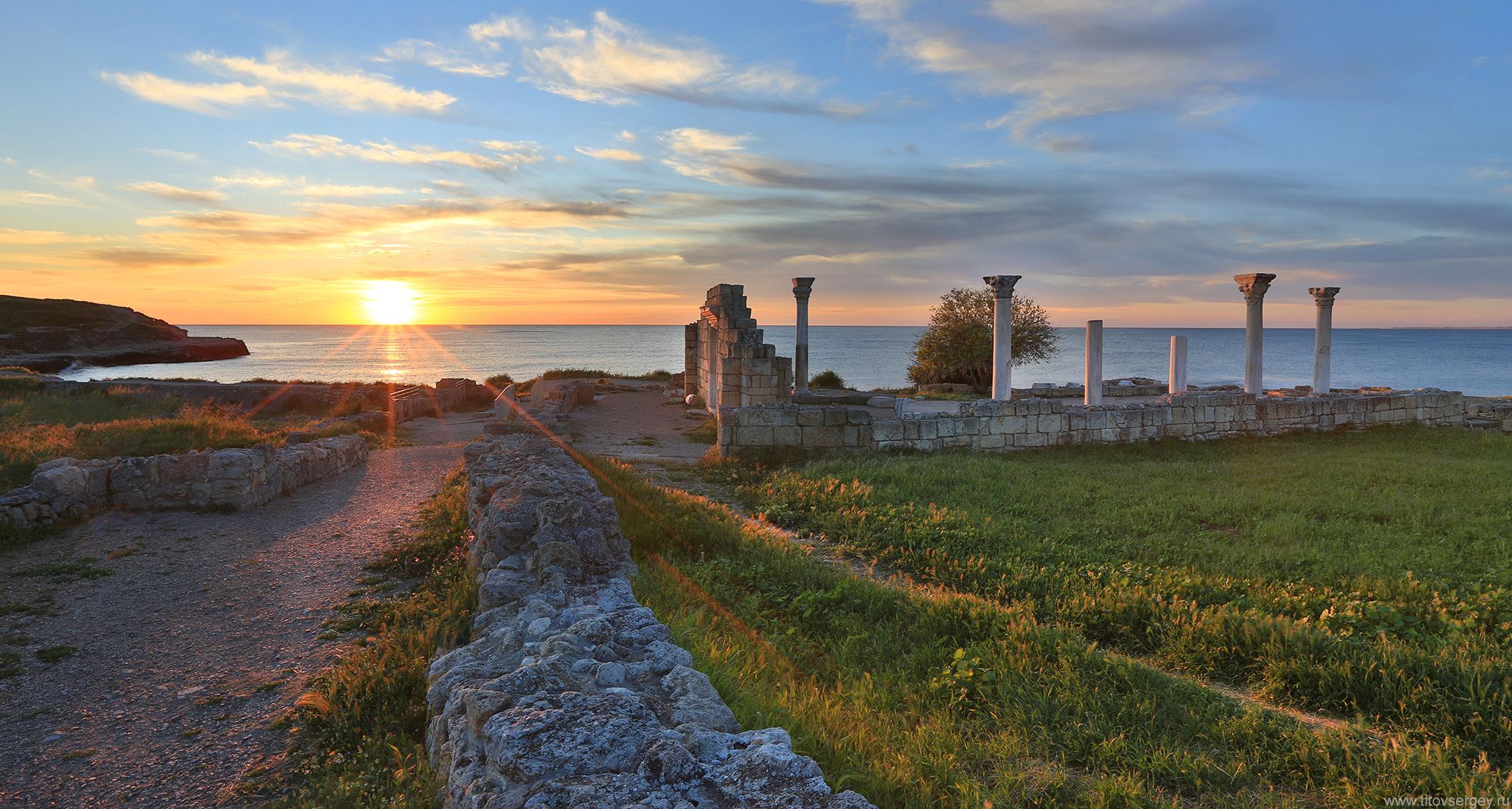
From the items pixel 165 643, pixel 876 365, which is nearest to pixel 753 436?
pixel 165 643

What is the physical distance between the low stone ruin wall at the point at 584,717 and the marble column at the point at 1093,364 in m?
18.0

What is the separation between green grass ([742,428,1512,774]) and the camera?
4.61m

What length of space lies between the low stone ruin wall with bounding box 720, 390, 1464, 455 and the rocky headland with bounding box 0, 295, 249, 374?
58443 millimetres

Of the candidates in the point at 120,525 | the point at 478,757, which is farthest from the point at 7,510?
the point at 478,757

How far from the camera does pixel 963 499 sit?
32.3ft

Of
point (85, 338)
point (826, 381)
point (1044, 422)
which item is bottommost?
point (1044, 422)

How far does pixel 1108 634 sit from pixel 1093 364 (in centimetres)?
1592

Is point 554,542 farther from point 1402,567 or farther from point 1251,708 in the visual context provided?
point 1402,567

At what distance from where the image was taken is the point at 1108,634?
574 cm

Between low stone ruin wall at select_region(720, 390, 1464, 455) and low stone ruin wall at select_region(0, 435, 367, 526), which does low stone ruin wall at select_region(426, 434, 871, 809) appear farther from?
low stone ruin wall at select_region(720, 390, 1464, 455)

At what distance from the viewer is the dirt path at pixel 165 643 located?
3.91m

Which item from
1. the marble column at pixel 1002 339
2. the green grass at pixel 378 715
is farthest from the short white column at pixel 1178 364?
the green grass at pixel 378 715

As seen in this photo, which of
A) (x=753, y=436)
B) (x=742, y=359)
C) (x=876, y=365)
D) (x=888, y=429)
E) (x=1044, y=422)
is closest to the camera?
(x=753, y=436)

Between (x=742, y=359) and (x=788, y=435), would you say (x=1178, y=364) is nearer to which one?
(x=742, y=359)
